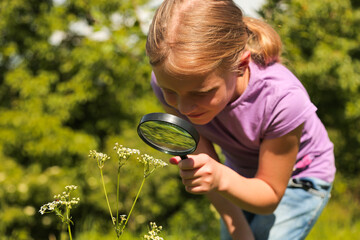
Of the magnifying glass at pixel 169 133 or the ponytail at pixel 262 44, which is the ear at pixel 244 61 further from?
the magnifying glass at pixel 169 133

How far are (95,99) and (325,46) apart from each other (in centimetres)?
259

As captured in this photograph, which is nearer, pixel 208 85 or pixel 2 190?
pixel 208 85

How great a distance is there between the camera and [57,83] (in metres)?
5.35

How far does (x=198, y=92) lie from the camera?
76.1 inches

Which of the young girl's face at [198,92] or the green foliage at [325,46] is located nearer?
the young girl's face at [198,92]

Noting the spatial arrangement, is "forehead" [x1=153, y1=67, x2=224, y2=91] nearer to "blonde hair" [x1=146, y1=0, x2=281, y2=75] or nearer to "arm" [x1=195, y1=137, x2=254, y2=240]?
"blonde hair" [x1=146, y1=0, x2=281, y2=75]

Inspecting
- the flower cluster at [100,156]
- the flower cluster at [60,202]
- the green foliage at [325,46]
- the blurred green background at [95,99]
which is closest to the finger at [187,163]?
the flower cluster at [100,156]

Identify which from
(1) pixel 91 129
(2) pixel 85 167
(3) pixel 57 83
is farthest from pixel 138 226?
(3) pixel 57 83

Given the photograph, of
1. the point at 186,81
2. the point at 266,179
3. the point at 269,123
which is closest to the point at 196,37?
the point at 186,81

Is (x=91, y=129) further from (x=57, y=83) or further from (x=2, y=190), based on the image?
(x=2, y=190)

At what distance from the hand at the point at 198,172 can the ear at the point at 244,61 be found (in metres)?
0.54

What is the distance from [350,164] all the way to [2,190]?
14.4 ft

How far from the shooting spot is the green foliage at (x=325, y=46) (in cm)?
470

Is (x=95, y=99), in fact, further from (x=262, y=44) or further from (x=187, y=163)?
(x=187, y=163)
